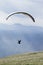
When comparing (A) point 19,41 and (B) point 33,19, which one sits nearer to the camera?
(B) point 33,19

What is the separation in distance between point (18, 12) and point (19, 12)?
0.74ft

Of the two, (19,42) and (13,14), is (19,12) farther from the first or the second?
(19,42)

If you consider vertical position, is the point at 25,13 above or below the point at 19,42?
above

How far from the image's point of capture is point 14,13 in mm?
58781

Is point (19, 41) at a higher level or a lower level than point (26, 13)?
lower

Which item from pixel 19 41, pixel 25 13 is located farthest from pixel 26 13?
pixel 19 41

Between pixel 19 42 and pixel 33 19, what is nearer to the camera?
pixel 33 19

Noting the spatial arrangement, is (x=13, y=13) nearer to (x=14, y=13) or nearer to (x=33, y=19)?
(x=14, y=13)

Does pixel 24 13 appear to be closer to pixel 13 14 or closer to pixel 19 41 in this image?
pixel 13 14

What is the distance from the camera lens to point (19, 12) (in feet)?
189

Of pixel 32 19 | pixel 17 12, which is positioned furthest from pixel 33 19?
pixel 17 12

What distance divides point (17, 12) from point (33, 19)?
152 inches

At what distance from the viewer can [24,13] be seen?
57812 millimetres

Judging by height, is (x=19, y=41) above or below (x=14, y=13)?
below
